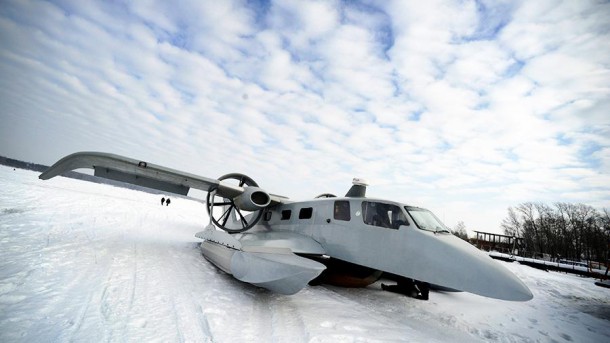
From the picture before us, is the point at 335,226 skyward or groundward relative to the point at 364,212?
groundward

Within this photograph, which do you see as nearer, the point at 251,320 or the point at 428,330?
the point at 251,320

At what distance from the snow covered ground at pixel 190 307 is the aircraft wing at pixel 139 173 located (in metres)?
1.94

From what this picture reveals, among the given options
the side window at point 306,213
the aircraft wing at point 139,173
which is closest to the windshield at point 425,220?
the side window at point 306,213

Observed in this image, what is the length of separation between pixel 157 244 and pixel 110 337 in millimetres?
6086

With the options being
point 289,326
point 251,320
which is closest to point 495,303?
point 289,326

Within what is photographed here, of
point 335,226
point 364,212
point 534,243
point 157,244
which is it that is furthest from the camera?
point 534,243

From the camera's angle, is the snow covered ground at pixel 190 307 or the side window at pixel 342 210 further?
the side window at pixel 342 210

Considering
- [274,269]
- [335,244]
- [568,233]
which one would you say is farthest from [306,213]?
[568,233]

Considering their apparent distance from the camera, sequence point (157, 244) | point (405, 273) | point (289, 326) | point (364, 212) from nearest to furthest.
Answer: point (289, 326) < point (405, 273) < point (364, 212) < point (157, 244)

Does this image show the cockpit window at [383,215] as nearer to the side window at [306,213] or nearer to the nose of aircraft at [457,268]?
the nose of aircraft at [457,268]

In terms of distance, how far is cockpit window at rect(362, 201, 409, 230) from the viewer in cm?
547

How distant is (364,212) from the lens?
6.09 meters

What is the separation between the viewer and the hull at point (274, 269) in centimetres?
436

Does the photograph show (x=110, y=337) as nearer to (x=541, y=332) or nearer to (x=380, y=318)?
(x=380, y=318)
